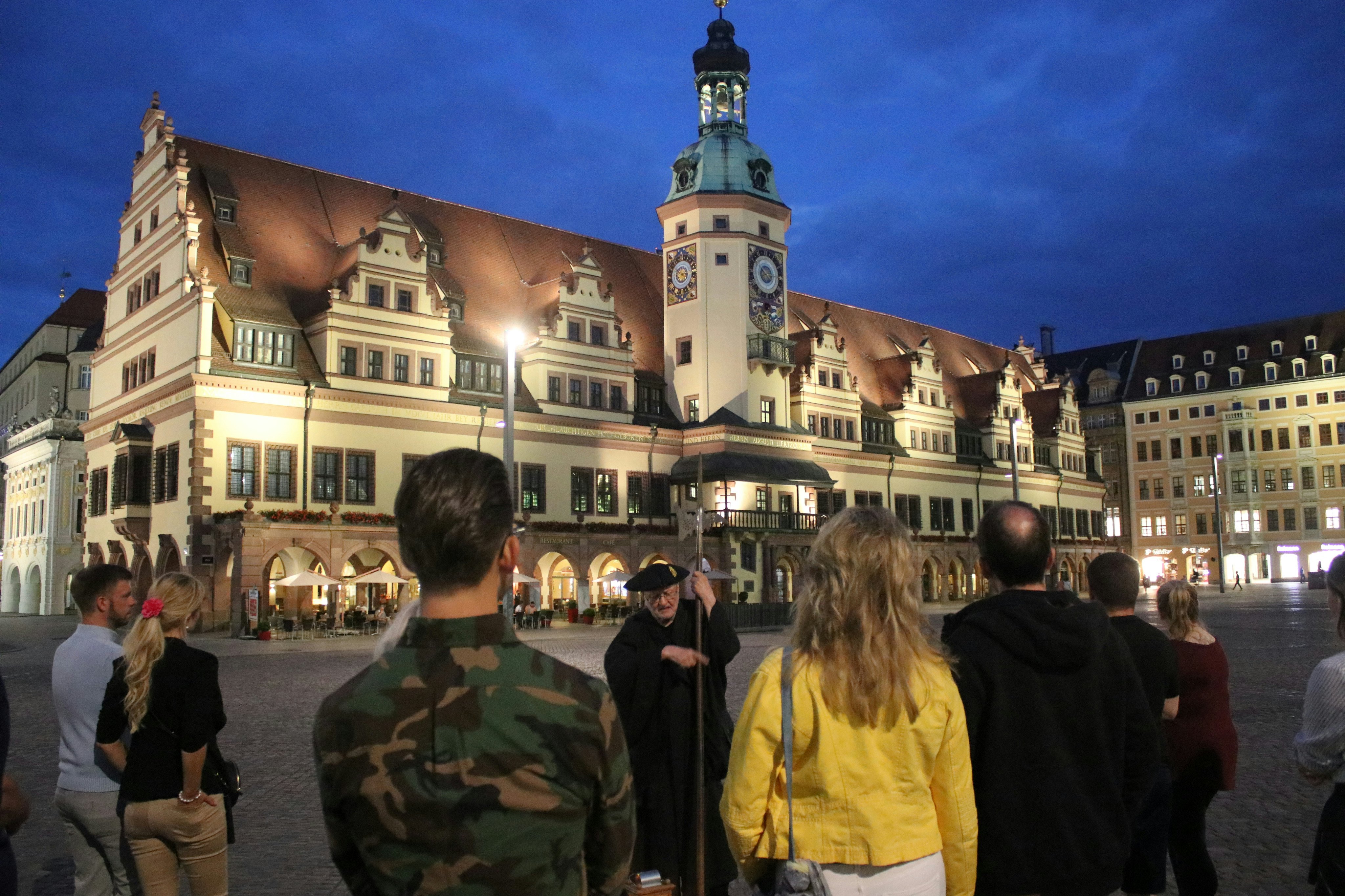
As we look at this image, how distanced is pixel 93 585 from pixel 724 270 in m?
42.1

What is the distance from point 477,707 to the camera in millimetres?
2541

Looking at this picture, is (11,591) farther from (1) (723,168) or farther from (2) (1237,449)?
(2) (1237,449)

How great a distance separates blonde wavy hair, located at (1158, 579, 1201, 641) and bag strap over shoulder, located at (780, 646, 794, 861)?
3440 mm

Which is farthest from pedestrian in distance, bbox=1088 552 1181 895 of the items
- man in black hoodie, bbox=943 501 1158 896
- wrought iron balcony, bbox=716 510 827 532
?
wrought iron balcony, bbox=716 510 827 532

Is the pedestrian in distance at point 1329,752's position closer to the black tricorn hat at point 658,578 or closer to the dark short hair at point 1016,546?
the dark short hair at point 1016,546

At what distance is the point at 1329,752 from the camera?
4.13m

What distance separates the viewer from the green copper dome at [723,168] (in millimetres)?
46906

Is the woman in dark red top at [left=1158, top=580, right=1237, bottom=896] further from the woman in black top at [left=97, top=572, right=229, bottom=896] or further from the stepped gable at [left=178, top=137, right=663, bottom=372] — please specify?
the stepped gable at [left=178, top=137, right=663, bottom=372]

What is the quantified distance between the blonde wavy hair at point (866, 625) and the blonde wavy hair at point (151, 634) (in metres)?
2.69

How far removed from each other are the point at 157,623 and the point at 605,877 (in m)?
2.98

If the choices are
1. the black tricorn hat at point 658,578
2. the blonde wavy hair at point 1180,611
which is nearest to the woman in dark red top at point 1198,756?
the blonde wavy hair at point 1180,611

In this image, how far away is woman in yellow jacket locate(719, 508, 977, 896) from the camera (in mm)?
3256

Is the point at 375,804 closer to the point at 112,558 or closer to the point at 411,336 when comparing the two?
the point at 411,336

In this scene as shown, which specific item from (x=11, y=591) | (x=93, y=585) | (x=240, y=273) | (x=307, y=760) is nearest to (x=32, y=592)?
(x=11, y=591)
